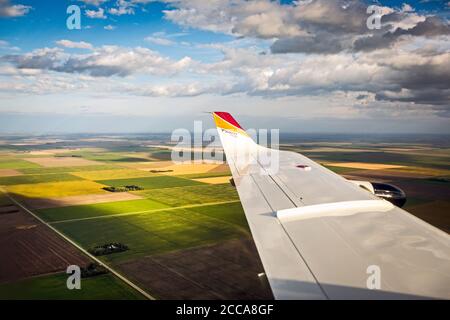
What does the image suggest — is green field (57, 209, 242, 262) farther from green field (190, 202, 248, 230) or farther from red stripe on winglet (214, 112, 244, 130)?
red stripe on winglet (214, 112, 244, 130)

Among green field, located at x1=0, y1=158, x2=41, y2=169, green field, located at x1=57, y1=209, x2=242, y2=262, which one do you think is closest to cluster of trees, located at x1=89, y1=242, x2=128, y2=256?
green field, located at x1=57, y1=209, x2=242, y2=262

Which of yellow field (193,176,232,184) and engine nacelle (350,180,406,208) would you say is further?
yellow field (193,176,232,184)

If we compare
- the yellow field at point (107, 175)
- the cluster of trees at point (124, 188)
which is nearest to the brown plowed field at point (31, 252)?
the cluster of trees at point (124, 188)

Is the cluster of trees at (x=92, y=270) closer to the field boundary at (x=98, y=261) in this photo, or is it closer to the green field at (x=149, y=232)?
the field boundary at (x=98, y=261)

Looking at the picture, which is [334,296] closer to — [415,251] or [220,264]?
[415,251]

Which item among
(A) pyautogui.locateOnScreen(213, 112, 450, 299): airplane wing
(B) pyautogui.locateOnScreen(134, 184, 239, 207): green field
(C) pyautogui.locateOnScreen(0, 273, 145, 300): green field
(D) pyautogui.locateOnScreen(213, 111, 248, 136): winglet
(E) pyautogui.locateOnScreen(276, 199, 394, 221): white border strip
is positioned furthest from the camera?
(B) pyautogui.locateOnScreen(134, 184, 239, 207): green field

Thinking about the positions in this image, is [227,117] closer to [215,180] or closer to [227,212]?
[227,212]
